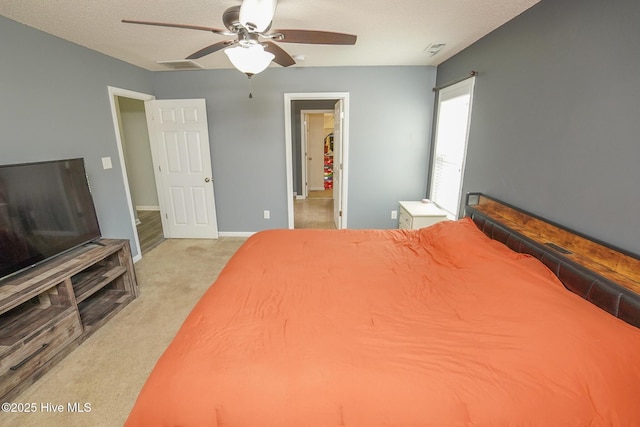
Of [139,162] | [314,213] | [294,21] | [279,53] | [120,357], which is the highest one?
[294,21]

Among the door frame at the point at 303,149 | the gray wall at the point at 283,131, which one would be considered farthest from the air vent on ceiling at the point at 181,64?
the door frame at the point at 303,149

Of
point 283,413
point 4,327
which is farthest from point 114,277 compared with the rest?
point 283,413

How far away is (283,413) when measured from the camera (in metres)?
0.97

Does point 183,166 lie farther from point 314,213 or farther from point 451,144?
point 451,144

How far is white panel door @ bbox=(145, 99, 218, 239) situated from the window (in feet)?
10.3

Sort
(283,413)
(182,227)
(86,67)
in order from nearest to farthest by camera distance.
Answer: (283,413)
(86,67)
(182,227)

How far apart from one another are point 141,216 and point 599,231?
6.30 m

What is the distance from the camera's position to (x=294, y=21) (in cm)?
222

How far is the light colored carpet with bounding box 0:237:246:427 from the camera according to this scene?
161cm

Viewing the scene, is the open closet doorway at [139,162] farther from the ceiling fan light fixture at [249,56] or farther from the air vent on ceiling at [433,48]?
the air vent on ceiling at [433,48]

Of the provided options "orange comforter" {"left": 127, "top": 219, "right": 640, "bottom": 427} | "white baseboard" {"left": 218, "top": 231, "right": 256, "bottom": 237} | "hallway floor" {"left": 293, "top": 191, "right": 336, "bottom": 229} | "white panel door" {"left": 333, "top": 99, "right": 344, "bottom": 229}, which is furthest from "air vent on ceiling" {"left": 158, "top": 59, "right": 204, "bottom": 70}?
"orange comforter" {"left": 127, "top": 219, "right": 640, "bottom": 427}

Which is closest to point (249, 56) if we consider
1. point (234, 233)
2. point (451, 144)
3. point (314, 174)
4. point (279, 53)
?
point (279, 53)

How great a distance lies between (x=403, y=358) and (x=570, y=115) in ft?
5.58

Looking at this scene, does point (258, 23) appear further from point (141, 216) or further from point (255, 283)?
point (141, 216)
